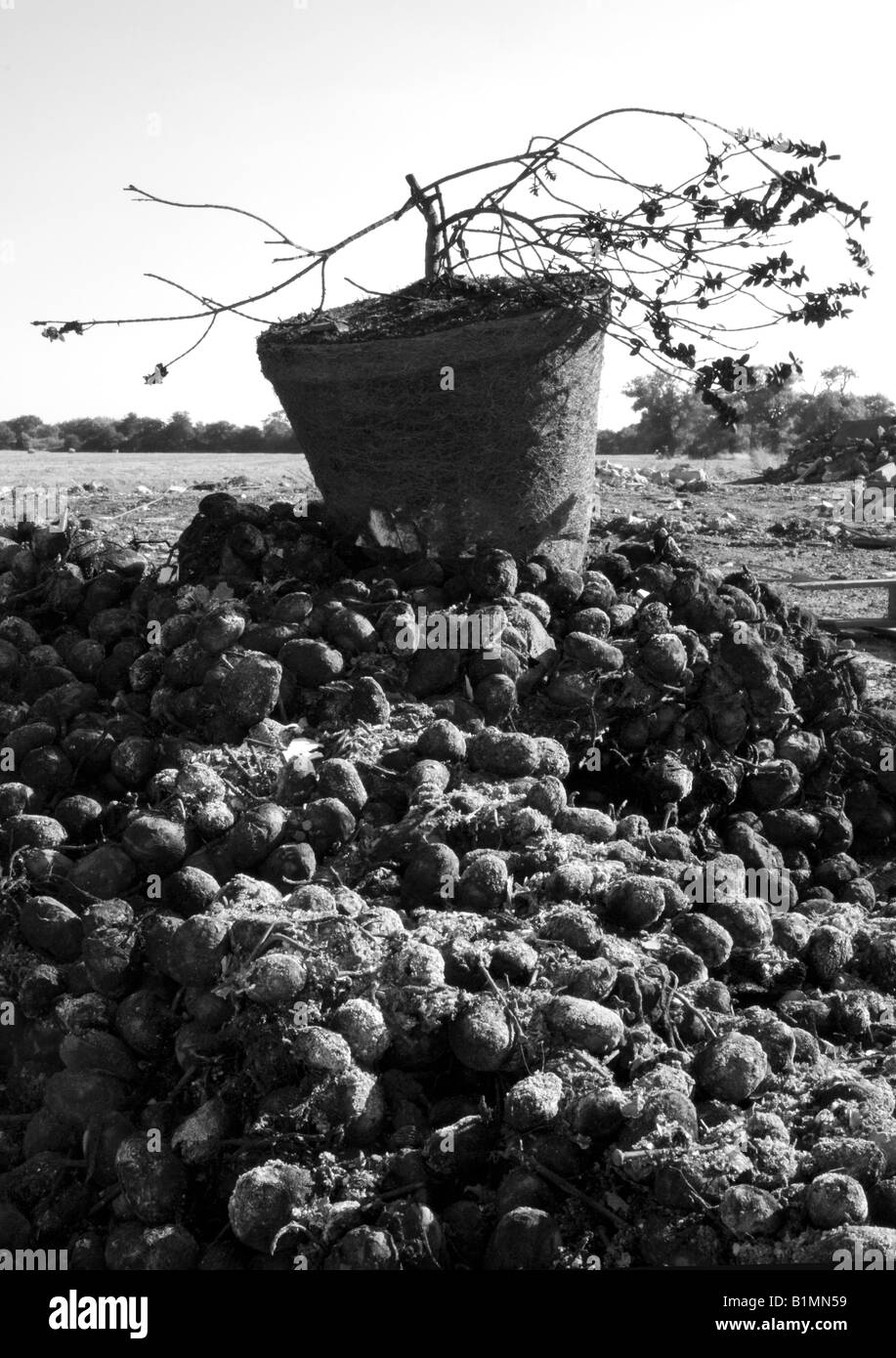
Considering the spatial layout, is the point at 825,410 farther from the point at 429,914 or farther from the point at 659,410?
the point at 429,914

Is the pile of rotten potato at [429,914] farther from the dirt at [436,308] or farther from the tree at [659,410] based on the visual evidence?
the tree at [659,410]

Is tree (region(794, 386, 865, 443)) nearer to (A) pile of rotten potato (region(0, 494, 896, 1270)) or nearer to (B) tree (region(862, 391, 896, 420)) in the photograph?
(B) tree (region(862, 391, 896, 420))

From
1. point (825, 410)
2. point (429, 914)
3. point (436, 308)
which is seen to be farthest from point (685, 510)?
point (825, 410)

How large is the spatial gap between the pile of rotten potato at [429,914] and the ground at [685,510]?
1.16 m

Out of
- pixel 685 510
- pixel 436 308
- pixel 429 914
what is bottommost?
pixel 429 914

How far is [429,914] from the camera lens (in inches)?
123

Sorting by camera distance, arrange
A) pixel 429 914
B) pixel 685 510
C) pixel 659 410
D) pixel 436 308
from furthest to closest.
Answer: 1. pixel 659 410
2. pixel 685 510
3. pixel 436 308
4. pixel 429 914

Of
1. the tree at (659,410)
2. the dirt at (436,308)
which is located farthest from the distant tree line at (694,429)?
the dirt at (436,308)

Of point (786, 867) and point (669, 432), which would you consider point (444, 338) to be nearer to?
point (786, 867)

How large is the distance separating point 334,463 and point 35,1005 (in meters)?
2.34

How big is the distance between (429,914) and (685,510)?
7.54 m

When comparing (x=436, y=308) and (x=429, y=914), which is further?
(x=436, y=308)

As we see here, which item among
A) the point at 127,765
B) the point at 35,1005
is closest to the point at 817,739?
the point at 127,765

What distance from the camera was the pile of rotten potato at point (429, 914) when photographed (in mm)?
2498
